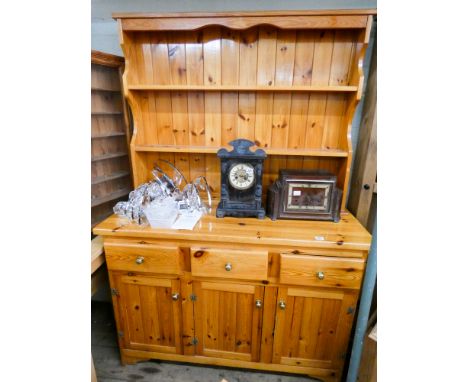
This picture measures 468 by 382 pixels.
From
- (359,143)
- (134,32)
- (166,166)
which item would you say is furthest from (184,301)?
(134,32)

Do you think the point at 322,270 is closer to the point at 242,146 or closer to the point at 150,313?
the point at 242,146

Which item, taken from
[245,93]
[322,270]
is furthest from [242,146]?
[322,270]

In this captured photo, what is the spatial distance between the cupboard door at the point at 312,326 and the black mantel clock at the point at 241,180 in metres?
0.44

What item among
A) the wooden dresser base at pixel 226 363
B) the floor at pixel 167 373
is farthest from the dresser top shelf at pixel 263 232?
the floor at pixel 167 373

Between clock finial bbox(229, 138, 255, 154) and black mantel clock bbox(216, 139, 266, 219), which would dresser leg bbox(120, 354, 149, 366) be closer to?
black mantel clock bbox(216, 139, 266, 219)

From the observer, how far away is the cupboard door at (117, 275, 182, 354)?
4.05 ft

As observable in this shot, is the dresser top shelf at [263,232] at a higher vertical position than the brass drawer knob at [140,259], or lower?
higher

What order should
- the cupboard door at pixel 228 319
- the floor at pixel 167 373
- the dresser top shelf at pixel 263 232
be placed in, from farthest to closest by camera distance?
the floor at pixel 167 373 < the cupboard door at pixel 228 319 < the dresser top shelf at pixel 263 232

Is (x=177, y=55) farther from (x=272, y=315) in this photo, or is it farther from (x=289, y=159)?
(x=272, y=315)

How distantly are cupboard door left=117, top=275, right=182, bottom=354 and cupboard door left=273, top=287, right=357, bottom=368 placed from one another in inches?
21.3

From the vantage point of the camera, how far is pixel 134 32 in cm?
130

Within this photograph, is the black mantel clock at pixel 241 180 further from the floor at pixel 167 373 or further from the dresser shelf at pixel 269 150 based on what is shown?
the floor at pixel 167 373

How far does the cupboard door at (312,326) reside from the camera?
116cm
